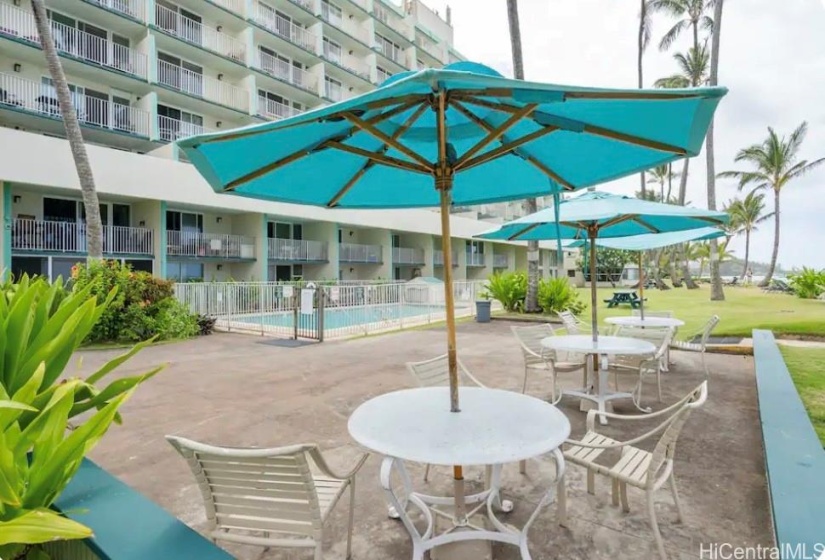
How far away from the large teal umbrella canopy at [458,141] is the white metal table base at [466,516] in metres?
1.80

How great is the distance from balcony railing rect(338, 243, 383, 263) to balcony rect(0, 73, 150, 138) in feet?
38.1

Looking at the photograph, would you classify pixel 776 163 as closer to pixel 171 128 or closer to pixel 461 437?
pixel 171 128

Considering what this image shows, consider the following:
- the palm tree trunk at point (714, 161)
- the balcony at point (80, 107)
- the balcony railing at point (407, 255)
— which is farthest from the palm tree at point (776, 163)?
the balcony at point (80, 107)

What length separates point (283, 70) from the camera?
2489 cm

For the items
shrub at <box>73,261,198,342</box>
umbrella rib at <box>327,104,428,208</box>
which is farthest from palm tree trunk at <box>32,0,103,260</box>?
umbrella rib at <box>327,104,428,208</box>

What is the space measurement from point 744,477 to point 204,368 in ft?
25.8

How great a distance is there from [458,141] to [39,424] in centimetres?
310

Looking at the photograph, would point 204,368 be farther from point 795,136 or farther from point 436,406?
point 795,136

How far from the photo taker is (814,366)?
7.35 m

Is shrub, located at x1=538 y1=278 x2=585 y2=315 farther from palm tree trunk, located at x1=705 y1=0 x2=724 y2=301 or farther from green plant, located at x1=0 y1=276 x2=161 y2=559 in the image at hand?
green plant, located at x1=0 y1=276 x2=161 y2=559

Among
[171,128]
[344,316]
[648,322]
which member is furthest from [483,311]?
[171,128]

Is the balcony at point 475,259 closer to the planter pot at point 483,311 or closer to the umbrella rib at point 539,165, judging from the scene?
the planter pot at point 483,311

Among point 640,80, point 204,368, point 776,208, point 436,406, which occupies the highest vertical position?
point 640,80

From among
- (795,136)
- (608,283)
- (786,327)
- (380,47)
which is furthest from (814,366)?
(608,283)
